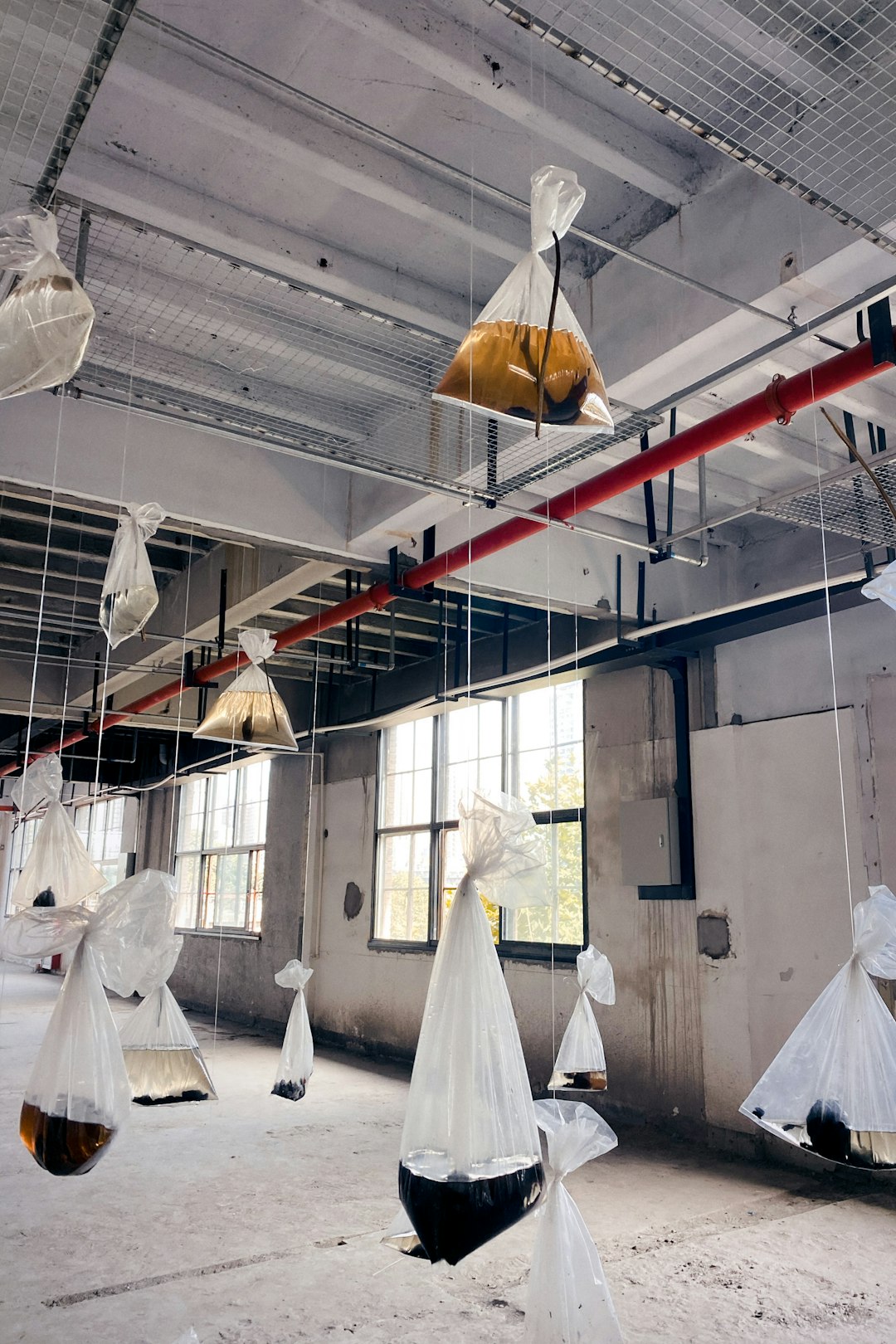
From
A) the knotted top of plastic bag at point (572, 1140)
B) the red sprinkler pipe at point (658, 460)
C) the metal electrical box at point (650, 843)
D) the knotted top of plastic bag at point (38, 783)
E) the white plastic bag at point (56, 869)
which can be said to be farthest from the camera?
the metal electrical box at point (650, 843)

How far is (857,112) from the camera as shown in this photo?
5.19ft

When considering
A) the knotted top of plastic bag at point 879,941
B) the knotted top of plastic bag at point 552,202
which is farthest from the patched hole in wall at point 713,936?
the knotted top of plastic bag at point 552,202

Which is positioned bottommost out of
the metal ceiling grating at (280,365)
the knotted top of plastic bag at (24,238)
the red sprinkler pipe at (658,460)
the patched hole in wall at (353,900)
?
the patched hole in wall at (353,900)

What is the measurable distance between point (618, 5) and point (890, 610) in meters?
3.30

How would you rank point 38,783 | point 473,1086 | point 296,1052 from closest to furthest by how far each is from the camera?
point 473,1086, point 38,783, point 296,1052

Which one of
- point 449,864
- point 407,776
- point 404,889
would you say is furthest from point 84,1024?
point 407,776

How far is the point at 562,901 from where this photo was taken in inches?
224

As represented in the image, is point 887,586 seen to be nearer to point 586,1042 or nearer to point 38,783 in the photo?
point 586,1042

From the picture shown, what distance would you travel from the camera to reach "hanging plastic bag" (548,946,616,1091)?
3439mm

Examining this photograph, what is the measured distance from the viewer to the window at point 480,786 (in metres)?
5.71

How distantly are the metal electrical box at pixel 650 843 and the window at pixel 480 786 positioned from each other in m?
0.45

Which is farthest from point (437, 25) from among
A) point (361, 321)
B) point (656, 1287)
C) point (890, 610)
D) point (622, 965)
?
point (622, 965)

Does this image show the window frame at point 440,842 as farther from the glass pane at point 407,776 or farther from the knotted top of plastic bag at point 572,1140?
the knotted top of plastic bag at point 572,1140

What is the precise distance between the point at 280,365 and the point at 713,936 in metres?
3.37
